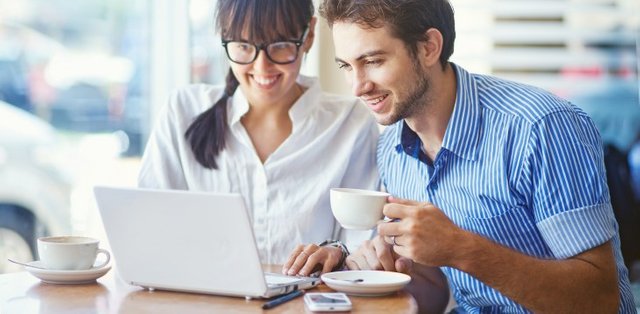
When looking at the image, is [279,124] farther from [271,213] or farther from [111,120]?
[111,120]

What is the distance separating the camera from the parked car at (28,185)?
129 inches

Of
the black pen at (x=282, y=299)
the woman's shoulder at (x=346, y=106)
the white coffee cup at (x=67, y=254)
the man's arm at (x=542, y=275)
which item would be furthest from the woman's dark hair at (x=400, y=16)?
A: the white coffee cup at (x=67, y=254)

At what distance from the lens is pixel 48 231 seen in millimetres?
3484

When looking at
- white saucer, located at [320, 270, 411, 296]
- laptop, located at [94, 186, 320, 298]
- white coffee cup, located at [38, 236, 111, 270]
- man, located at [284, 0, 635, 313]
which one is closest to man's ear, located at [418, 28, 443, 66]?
man, located at [284, 0, 635, 313]

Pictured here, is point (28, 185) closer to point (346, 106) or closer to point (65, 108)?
point (65, 108)

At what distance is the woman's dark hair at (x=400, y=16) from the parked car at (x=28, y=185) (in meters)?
1.53

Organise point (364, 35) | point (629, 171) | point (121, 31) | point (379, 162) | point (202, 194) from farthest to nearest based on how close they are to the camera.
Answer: point (629, 171)
point (121, 31)
point (379, 162)
point (364, 35)
point (202, 194)

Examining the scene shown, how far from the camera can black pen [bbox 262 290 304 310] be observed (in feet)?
5.51

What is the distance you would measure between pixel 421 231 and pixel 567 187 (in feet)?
1.21

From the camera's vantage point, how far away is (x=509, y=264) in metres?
1.85

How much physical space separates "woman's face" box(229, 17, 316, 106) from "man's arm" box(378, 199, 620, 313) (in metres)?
0.82

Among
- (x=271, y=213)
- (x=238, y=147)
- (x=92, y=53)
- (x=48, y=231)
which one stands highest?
(x=92, y=53)

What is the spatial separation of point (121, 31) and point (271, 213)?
134 cm

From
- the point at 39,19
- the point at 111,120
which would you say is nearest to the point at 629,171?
the point at 111,120
